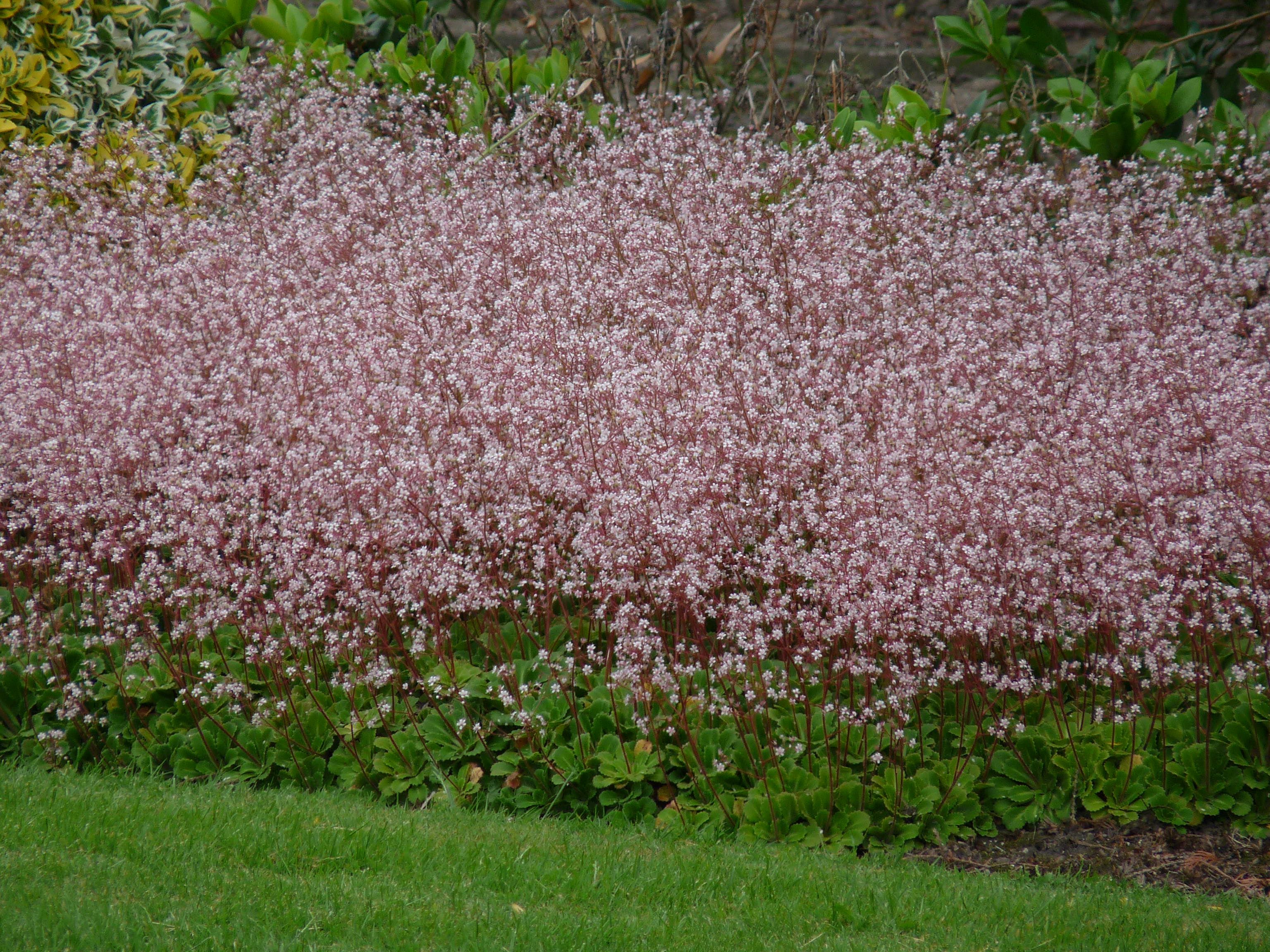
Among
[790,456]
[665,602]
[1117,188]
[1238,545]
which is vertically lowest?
[665,602]

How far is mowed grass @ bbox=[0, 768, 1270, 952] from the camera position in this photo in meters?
3.15

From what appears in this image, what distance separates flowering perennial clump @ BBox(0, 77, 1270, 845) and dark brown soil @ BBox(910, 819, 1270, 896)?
0.34ft

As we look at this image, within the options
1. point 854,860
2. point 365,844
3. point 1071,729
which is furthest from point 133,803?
point 1071,729

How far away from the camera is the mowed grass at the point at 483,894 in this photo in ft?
10.3

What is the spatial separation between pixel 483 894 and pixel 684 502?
174 centimetres

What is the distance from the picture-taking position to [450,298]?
19.1 feet

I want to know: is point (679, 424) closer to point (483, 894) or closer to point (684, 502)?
point (684, 502)

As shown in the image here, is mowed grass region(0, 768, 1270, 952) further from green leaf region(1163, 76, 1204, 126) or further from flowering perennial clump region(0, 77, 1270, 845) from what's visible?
green leaf region(1163, 76, 1204, 126)

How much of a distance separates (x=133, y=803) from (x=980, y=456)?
12.7ft

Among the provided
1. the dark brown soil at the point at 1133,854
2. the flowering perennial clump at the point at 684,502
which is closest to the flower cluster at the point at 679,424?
the flowering perennial clump at the point at 684,502

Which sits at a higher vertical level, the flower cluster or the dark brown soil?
the flower cluster

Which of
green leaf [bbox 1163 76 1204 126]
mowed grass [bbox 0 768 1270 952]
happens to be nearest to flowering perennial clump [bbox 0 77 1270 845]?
mowed grass [bbox 0 768 1270 952]


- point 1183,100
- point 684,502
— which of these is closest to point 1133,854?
point 684,502

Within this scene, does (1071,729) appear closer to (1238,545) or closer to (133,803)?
(1238,545)
